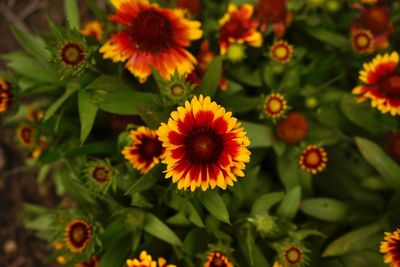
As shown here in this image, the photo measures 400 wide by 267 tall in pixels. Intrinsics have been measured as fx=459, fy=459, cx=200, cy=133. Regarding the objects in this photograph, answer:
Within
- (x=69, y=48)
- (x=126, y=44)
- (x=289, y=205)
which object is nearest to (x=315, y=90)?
(x=289, y=205)

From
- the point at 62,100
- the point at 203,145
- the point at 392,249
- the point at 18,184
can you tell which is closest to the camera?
the point at 203,145

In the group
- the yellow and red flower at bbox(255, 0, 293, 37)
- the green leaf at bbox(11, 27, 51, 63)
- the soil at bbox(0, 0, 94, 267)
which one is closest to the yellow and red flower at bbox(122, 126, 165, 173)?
the green leaf at bbox(11, 27, 51, 63)

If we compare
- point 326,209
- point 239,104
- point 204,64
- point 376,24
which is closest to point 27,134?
point 204,64

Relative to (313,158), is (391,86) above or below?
above

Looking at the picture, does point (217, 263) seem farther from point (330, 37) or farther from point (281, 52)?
point (330, 37)

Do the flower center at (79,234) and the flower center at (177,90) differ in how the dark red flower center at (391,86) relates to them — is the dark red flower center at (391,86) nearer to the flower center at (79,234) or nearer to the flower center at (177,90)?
the flower center at (177,90)

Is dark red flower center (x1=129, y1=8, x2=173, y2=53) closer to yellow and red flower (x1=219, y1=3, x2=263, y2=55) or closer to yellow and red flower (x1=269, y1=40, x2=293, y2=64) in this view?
yellow and red flower (x1=219, y1=3, x2=263, y2=55)

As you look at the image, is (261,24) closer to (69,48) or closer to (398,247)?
(69,48)

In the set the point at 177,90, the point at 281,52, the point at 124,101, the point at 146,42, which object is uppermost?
the point at 281,52
